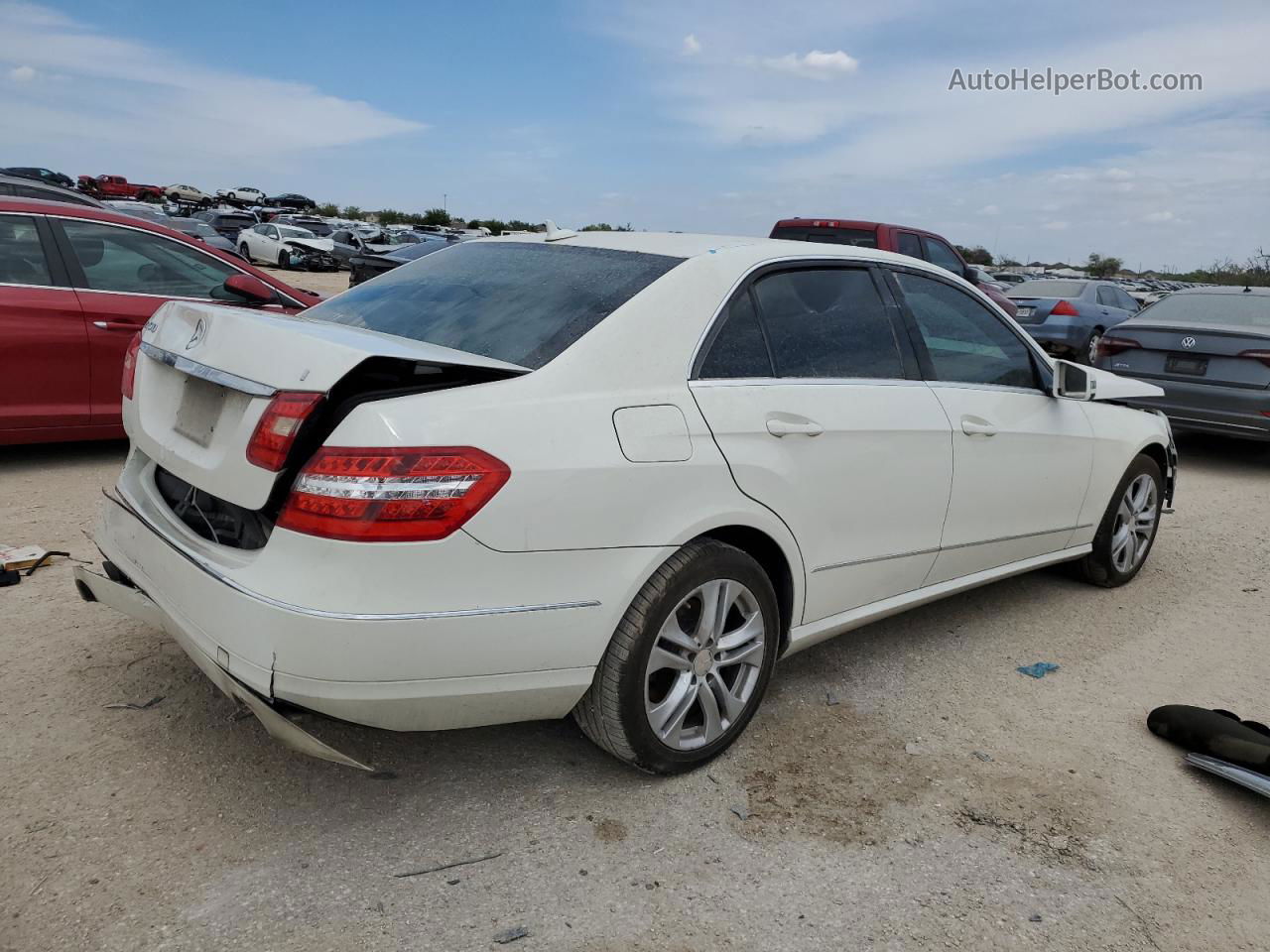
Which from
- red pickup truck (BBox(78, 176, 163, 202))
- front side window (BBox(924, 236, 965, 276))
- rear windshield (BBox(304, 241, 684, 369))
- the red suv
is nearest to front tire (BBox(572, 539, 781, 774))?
rear windshield (BBox(304, 241, 684, 369))

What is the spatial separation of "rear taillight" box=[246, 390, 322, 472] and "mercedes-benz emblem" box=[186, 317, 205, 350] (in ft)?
1.73

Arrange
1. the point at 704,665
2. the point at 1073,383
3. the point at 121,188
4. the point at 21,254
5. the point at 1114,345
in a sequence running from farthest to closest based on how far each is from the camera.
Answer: the point at 121,188
the point at 1114,345
the point at 21,254
the point at 1073,383
the point at 704,665

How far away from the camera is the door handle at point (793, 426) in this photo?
9.96 feet

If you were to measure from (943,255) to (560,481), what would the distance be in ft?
36.4

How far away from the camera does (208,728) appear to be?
311 centimetres

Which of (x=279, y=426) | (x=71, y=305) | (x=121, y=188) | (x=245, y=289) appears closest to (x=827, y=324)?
(x=279, y=426)

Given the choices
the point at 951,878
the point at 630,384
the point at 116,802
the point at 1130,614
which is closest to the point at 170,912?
the point at 116,802

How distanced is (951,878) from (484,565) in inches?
57.7

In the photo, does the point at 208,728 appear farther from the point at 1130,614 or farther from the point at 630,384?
the point at 1130,614

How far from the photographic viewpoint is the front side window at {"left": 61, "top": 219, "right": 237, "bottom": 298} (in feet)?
19.9

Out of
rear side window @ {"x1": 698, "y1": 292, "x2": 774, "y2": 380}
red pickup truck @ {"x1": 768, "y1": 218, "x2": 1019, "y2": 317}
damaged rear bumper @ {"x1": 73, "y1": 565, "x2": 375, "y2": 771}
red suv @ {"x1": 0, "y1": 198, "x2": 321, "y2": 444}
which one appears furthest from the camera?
red pickup truck @ {"x1": 768, "y1": 218, "x2": 1019, "y2": 317}

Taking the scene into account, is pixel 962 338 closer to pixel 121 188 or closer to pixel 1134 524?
pixel 1134 524

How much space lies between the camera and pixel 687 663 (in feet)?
9.48

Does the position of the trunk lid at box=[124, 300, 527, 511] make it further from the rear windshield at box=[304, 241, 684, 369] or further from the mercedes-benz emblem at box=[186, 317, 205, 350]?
the rear windshield at box=[304, 241, 684, 369]
